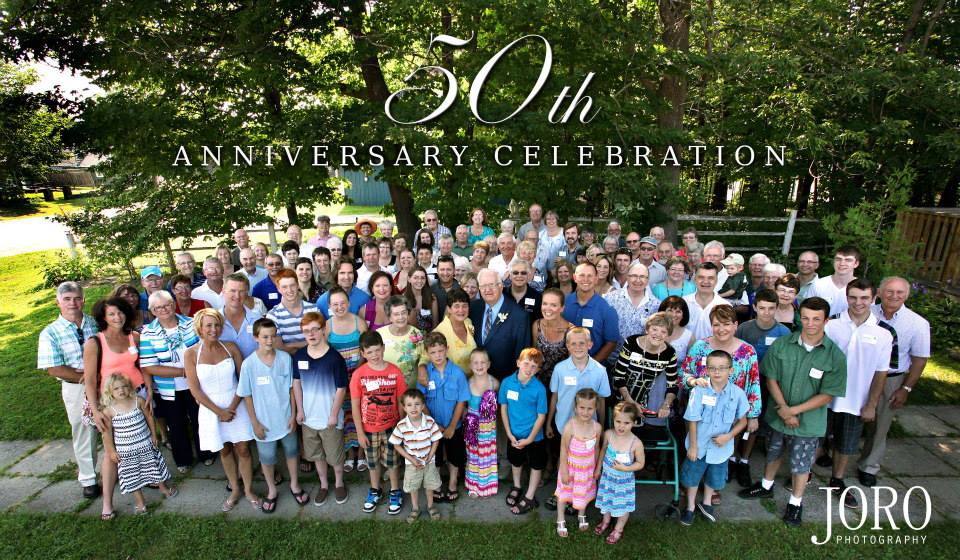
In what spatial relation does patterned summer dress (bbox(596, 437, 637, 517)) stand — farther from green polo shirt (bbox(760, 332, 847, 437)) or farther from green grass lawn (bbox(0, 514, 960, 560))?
green polo shirt (bbox(760, 332, 847, 437))

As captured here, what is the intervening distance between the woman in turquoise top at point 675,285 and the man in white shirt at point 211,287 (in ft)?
14.3

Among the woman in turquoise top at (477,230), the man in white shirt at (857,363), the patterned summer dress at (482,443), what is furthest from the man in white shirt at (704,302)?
the woman in turquoise top at (477,230)

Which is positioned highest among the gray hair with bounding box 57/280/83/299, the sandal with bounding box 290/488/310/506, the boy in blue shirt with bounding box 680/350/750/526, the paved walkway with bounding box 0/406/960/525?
the gray hair with bounding box 57/280/83/299

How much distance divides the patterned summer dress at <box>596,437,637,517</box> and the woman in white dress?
2828 mm

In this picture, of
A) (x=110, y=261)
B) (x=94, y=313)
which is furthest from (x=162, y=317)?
(x=110, y=261)

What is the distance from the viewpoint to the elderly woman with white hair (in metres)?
4.08

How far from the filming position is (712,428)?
12.0 ft

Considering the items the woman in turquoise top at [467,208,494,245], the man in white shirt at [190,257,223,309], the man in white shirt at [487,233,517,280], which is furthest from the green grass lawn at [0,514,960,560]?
the woman in turquoise top at [467,208,494,245]

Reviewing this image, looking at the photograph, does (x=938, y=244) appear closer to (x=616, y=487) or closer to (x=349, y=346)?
(x=616, y=487)

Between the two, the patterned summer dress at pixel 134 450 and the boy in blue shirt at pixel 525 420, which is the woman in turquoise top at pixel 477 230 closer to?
the boy in blue shirt at pixel 525 420

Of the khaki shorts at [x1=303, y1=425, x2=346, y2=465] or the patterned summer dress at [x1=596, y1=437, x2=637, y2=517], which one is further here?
the khaki shorts at [x1=303, y1=425, x2=346, y2=465]

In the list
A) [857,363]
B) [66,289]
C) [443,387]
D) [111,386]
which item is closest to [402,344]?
[443,387]

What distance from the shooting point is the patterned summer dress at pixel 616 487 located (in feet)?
11.7

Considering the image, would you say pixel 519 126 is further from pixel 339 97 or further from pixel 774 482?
pixel 774 482
